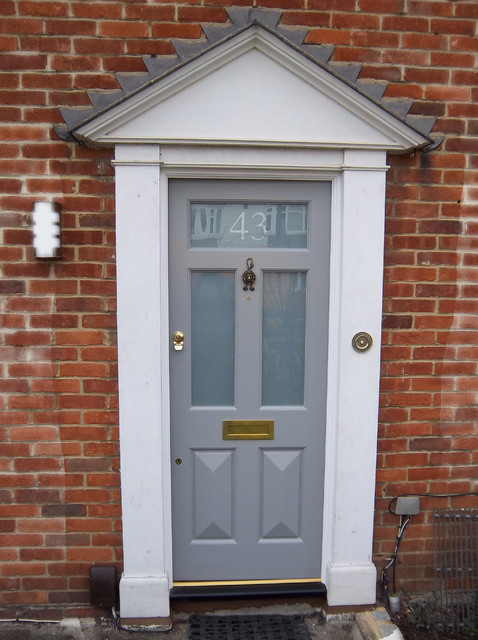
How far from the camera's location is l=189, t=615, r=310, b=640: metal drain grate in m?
2.76

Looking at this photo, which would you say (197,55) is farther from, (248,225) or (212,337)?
(212,337)

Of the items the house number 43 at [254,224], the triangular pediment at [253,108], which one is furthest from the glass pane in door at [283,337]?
the triangular pediment at [253,108]

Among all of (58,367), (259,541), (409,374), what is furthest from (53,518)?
(409,374)

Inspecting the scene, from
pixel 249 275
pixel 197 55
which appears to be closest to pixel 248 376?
pixel 249 275

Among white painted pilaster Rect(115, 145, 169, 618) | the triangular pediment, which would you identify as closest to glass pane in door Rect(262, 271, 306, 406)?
white painted pilaster Rect(115, 145, 169, 618)

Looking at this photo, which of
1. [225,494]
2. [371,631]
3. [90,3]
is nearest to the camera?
[90,3]

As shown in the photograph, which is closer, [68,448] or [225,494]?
[68,448]

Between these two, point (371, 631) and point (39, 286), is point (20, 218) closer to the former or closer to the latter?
point (39, 286)

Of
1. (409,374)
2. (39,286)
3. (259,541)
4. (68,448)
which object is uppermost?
(39,286)

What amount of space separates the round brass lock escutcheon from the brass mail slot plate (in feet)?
2.16

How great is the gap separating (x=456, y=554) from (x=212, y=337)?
192 cm

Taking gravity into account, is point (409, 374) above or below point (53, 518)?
above

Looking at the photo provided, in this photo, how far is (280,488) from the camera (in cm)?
301

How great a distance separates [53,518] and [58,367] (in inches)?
34.3
